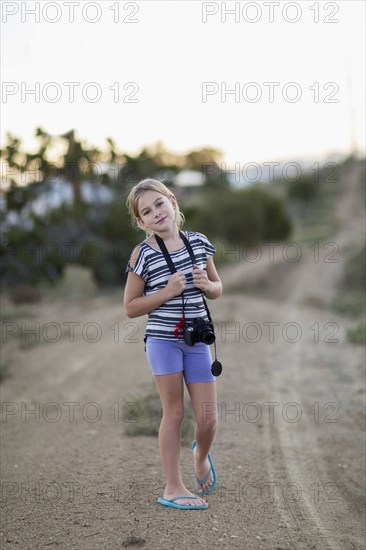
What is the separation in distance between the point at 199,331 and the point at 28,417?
3.97m

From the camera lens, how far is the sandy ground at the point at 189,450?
15.0ft

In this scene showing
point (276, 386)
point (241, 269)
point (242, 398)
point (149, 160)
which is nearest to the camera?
point (242, 398)

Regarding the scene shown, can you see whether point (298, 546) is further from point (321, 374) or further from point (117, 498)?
point (321, 374)

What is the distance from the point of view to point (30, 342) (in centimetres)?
1243

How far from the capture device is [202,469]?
5055mm

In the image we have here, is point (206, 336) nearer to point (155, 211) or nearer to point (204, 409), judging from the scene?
point (204, 409)

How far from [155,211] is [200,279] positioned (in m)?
0.50

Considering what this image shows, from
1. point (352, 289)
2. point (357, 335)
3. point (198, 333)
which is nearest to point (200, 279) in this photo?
point (198, 333)

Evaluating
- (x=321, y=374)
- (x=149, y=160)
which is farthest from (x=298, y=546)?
(x=149, y=160)

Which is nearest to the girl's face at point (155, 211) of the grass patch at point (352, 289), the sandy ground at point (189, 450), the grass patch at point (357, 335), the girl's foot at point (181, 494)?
the girl's foot at point (181, 494)

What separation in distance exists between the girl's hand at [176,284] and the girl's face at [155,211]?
350mm

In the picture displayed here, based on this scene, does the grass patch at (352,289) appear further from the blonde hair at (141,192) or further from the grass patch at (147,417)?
the blonde hair at (141,192)

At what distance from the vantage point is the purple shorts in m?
4.58

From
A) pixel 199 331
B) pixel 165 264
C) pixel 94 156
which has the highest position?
pixel 94 156
